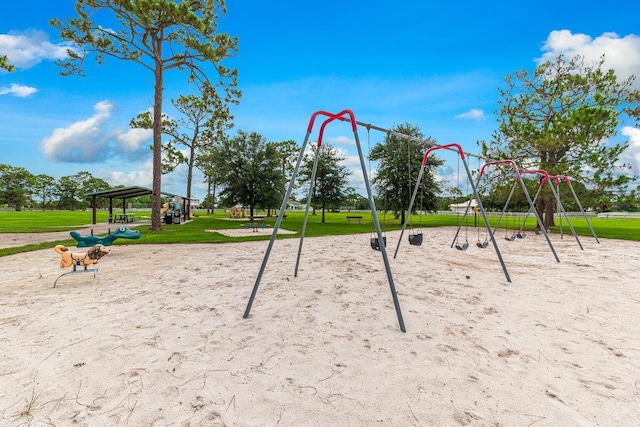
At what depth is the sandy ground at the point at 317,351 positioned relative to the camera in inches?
85.4

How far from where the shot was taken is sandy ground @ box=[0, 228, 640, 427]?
7.12 feet

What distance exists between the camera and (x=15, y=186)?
64750 mm

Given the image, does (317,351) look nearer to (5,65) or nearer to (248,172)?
(5,65)

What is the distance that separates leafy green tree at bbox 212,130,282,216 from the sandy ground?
1838 cm

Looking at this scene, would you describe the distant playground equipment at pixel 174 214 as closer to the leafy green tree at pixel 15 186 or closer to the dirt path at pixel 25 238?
the dirt path at pixel 25 238

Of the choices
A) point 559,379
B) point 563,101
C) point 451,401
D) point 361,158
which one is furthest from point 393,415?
point 563,101

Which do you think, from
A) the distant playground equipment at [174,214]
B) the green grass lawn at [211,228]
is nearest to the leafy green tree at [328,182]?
the green grass lawn at [211,228]

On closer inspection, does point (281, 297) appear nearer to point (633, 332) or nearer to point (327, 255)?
point (327, 255)

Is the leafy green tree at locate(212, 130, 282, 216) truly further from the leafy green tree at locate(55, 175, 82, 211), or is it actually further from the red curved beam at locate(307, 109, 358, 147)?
the leafy green tree at locate(55, 175, 82, 211)

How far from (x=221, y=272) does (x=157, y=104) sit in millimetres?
11150

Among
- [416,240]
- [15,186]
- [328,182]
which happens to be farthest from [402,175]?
[15,186]

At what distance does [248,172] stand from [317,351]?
22227 millimetres

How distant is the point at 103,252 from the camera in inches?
227

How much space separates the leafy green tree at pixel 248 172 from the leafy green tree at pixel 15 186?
67371mm
